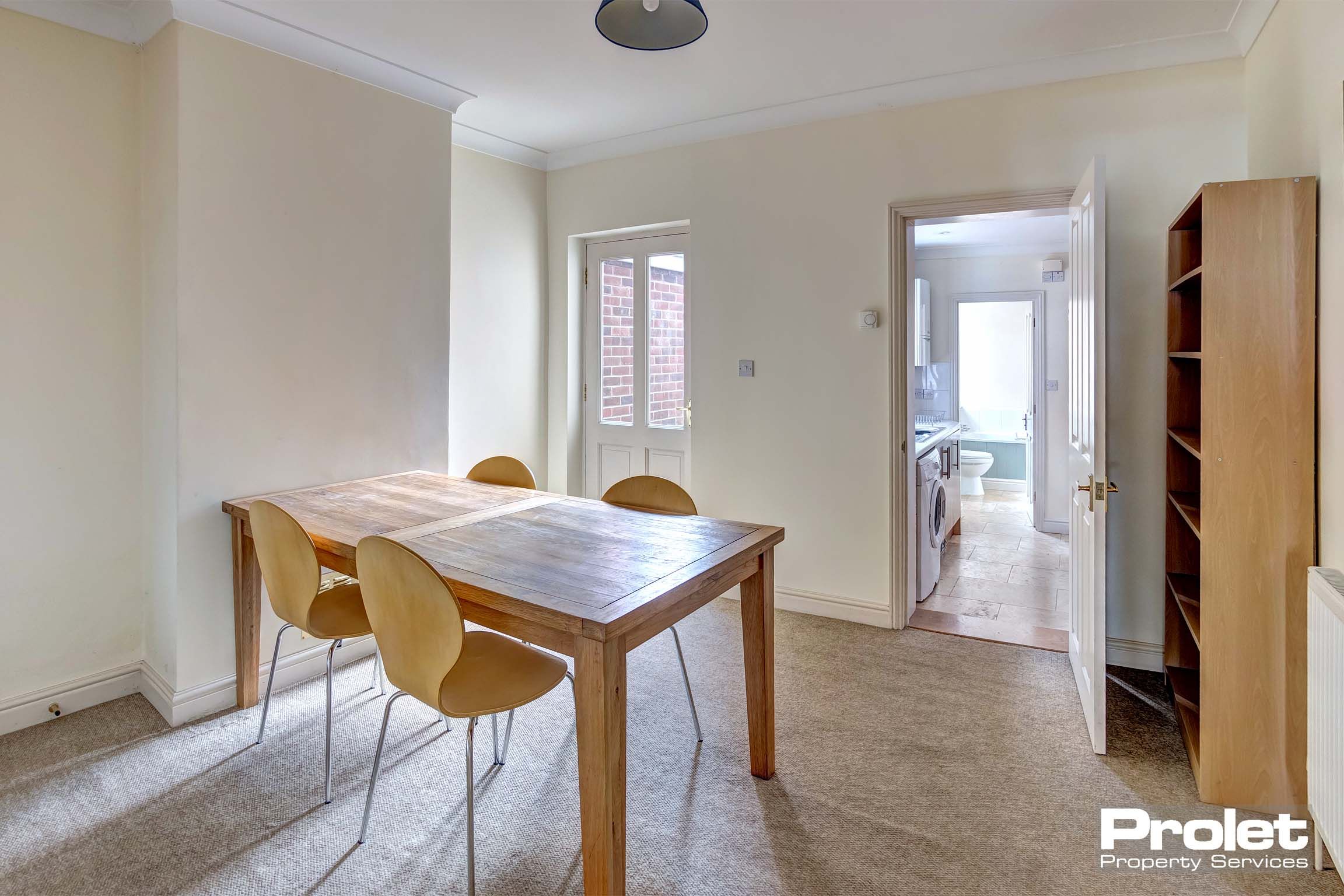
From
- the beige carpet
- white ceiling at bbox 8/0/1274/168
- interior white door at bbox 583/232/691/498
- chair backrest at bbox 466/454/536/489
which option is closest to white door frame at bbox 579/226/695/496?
interior white door at bbox 583/232/691/498

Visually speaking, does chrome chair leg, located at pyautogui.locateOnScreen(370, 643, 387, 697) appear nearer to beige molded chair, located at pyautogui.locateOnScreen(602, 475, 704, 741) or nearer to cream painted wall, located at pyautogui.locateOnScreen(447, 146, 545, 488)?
beige molded chair, located at pyautogui.locateOnScreen(602, 475, 704, 741)

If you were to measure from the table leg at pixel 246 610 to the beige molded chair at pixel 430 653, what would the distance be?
107 centimetres

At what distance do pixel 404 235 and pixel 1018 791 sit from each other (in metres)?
3.26

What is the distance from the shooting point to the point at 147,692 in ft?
9.11

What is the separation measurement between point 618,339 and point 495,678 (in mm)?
2882

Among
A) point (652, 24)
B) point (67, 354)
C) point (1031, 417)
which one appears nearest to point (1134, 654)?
point (652, 24)

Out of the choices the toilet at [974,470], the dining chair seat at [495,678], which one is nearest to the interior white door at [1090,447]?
the dining chair seat at [495,678]

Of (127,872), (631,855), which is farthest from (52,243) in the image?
(631,855)

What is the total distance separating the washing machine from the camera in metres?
3.88

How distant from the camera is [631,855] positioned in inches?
74.3

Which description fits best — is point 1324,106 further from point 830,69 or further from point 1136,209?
point 830,69

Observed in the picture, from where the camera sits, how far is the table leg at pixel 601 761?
4.96 ft

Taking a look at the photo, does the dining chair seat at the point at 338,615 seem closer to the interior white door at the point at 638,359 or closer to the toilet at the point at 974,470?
the interior white door at the point at 638,359

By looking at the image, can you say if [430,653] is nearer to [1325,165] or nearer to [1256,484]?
[1256,484]
